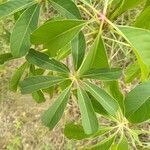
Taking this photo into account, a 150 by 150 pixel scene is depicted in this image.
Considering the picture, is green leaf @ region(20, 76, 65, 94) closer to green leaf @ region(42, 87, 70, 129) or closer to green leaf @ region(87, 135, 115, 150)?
green leaf @ region(42, 87, 70, 129)

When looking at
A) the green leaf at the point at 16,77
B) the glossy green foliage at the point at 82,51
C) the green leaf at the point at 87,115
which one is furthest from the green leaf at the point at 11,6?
the green leaf at the point at 16,77

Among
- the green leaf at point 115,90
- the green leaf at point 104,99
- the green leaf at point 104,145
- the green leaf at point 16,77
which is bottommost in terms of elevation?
the green leaf at point 104,145

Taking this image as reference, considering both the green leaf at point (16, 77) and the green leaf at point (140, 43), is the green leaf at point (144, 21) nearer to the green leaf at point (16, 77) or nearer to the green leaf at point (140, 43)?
the green leaf at point (140, 43)

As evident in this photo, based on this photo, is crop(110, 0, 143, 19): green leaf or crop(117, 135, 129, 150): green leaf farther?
crop(117, 135, 129, 150): green leaf

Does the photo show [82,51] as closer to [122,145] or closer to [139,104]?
[139,104]

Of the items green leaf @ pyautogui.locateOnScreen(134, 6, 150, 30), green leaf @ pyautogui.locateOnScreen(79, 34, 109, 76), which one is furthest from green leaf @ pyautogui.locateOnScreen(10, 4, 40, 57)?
green leaf @ pyautogui.locateOnScreen(134, 6, 150, 30)

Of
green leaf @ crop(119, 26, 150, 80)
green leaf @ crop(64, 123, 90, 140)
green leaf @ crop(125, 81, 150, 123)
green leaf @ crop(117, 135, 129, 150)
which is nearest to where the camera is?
green leaf @ crop(119, 26, 150, 80)

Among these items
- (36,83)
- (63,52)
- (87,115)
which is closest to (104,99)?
(87,115)
